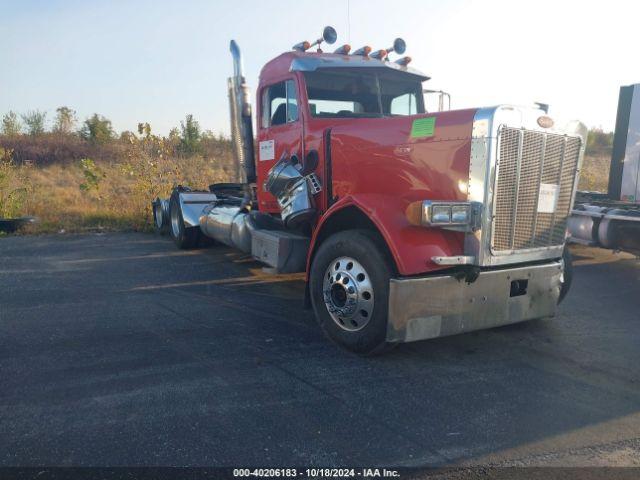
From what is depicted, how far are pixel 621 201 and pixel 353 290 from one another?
657 centimetres

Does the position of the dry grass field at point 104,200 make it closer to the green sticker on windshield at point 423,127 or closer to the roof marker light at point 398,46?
the roof marker light at point 398,46

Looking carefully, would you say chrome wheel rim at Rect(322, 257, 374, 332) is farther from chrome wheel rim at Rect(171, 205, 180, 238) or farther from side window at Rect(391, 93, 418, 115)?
chrome wheel rim at Rect(171, 205, 180, 238)

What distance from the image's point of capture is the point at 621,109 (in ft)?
26.3

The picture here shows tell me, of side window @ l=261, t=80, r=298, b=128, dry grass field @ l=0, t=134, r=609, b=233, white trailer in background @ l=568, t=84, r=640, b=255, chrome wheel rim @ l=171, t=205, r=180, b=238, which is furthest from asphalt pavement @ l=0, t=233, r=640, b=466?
dry grass field @ l=0, t=134, r=609, b=233

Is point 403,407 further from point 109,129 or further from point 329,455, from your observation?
point 109,129

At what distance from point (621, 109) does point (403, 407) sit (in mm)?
7369

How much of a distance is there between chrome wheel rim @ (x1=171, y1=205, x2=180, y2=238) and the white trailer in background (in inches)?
292

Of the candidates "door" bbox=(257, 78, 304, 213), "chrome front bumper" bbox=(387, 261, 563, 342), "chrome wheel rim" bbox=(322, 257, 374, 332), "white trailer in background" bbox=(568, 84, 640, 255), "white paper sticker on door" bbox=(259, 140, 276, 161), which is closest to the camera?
"chrome front bumper" bbox=(387, 261, 563, 342)

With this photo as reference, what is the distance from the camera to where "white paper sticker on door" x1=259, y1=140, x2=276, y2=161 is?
20.3 ft

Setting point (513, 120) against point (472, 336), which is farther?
point (472, 336)

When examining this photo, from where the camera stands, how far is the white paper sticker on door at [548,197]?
13.7 feet

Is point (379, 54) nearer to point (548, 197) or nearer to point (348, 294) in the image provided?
point (548, 197)

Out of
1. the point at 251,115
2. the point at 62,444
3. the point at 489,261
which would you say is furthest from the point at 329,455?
the point at 251,115

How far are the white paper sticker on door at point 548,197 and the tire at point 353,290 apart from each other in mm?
1500
